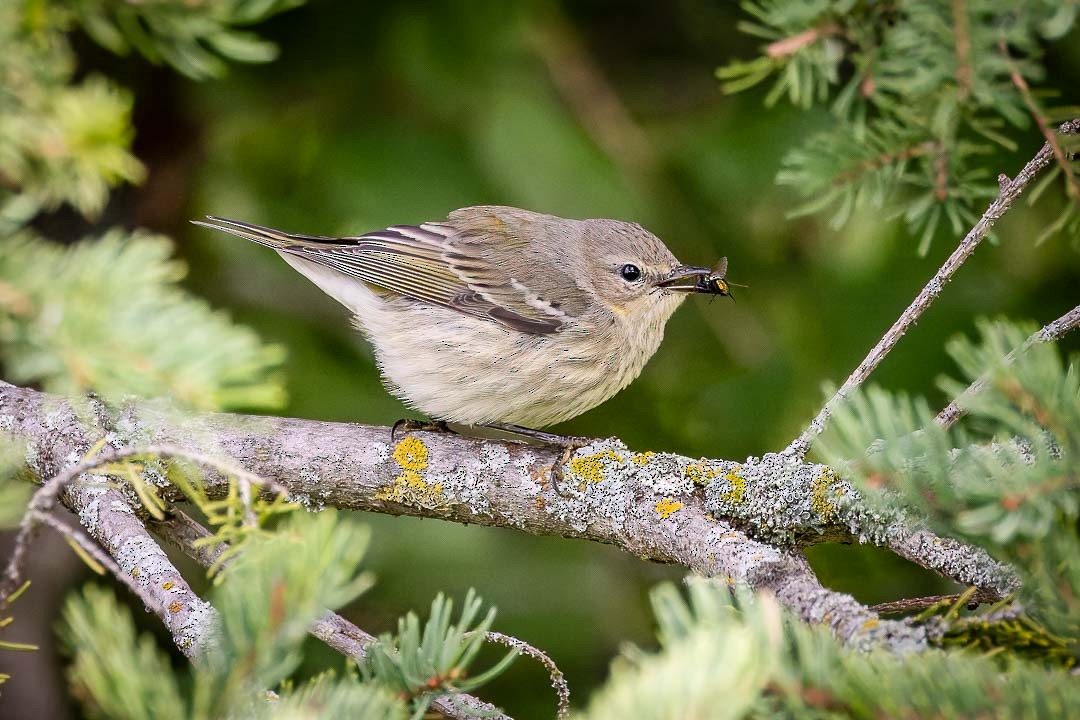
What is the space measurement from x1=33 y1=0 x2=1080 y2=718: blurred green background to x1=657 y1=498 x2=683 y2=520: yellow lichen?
143cm

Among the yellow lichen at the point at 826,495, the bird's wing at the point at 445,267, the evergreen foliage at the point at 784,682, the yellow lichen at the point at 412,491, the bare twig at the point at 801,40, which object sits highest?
the bird's wing at the point at 445,267

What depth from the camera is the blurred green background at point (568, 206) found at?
3990 millimetres

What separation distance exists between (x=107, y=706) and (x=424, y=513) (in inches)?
72.4

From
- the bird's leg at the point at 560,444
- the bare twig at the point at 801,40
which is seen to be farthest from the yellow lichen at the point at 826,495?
the bare twig at the point at 801,40

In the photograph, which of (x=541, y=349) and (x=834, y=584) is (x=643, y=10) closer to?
(x=541, y=349)

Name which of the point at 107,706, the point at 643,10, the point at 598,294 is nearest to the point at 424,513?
the point at 598,294

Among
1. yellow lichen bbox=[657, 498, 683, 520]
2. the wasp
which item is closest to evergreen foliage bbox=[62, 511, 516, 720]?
yellow lichen bbox=[657, 498, 683, 520]

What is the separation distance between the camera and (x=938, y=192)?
231 centimetres

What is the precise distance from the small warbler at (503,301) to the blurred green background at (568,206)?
217 mm

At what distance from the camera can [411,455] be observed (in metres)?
3.14

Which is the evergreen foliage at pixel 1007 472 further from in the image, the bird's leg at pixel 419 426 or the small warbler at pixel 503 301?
the small warbler at pixel 503 301

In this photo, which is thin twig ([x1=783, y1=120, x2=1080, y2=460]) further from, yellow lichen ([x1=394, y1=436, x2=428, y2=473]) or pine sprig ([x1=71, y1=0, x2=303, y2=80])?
pine sprig ([x1=71, y1=0, x2=303, y2=80])

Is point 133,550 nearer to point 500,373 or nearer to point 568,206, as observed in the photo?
point 500,373

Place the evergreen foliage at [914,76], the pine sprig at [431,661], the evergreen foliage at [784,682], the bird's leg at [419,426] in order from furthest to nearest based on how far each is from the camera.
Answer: the bird's leg at [419,426], the evergreen foliage at [914,76], the pine sprig at [431,661], the evergreen foliage at [784,682]
